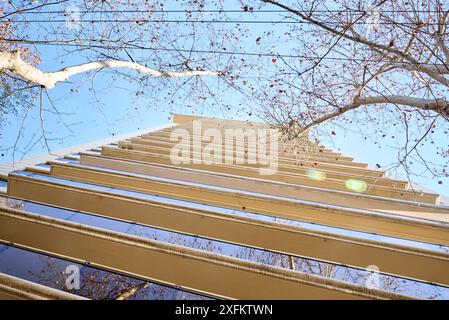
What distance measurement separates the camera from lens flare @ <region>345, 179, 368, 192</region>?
800 cm

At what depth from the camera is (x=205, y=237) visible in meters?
4.86

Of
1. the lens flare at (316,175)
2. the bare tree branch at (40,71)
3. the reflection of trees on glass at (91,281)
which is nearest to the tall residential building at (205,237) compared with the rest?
the reflection of trees on glass at (91,281)

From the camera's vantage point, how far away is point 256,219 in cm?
494

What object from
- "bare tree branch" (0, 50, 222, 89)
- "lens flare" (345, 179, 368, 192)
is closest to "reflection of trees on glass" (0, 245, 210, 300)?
"bare tree branch" (0, 50, 222, 89)

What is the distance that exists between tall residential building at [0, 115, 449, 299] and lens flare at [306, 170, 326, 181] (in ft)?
0.50

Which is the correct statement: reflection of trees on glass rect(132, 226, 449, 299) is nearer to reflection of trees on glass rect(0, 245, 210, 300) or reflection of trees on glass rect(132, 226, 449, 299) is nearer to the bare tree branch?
reflection of trees on glass rect(0, 245, 210, 300)

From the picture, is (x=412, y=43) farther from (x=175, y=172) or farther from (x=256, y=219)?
(x=175, y=172)

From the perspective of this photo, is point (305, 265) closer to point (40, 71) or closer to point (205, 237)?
point (205, 237)

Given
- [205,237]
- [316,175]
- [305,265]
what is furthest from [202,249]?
[316,175]

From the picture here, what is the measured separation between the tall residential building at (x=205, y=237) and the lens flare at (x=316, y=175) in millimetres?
152

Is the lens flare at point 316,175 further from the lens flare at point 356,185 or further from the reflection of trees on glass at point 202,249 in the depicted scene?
the reflection of trees on glass at point 202,249
